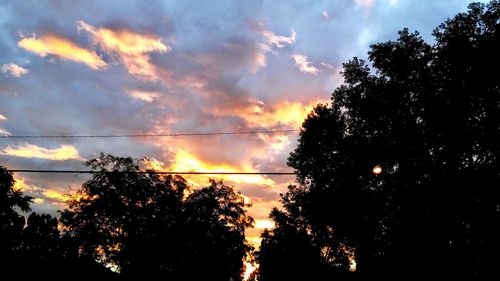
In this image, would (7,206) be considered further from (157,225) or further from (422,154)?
(422,154)

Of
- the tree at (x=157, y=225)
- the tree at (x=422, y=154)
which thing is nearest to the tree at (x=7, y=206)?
the tree at (x=157, y=225)

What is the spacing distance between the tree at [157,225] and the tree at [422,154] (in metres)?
23.3

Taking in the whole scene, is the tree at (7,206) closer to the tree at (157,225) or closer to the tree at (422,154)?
the tree at (157,225)

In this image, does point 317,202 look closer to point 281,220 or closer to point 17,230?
point 281,220

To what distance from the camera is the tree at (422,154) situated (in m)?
21.9

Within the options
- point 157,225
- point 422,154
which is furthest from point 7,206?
point 422,154

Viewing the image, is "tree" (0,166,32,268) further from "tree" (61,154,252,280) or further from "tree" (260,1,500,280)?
"tree" (260,1,500,280)

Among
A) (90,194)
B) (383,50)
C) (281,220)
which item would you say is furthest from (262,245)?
(383,50)

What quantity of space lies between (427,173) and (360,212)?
609 centimetres

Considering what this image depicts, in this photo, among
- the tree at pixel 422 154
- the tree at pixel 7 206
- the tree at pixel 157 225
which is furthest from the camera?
the tree at pixel 157 225

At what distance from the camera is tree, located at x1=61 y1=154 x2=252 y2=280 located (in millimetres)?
44781

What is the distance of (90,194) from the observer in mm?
45062

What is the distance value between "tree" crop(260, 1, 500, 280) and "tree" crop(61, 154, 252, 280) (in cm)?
2332

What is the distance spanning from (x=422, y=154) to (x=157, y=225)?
34013 millimetres
